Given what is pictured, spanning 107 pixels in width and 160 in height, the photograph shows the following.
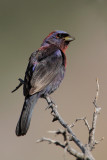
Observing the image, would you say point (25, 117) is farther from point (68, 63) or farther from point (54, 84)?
point (68, 63)

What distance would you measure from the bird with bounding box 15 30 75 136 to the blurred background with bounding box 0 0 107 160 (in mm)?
1014

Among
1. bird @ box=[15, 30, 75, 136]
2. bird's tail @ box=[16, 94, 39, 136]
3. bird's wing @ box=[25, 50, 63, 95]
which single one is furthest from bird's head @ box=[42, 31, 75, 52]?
bird's tail @ box=[16, 94, 39, 136]

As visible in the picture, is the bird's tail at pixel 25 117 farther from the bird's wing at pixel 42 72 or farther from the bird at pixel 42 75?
the bird's wing at pixel 42 72

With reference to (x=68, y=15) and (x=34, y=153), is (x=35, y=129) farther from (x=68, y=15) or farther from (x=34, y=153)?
(x=68, y=15)

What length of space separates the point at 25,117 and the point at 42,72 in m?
0.68

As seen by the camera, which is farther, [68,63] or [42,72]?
[68,63]

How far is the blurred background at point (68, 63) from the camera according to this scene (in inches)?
267

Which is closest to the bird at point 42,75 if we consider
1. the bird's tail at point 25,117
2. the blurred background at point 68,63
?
the bird's tail at point 25,117

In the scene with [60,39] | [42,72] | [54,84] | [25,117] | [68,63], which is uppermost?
[68,63]

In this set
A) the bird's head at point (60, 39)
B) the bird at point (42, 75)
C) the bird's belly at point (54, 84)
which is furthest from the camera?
the bird's head at point (60, 39)

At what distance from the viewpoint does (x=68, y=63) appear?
861cm

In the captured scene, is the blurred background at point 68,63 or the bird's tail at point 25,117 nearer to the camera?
the bird's tail at point 25,117

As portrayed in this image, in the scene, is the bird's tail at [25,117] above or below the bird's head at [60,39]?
below

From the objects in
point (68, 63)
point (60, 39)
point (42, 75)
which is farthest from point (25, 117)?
point (68, 63)
